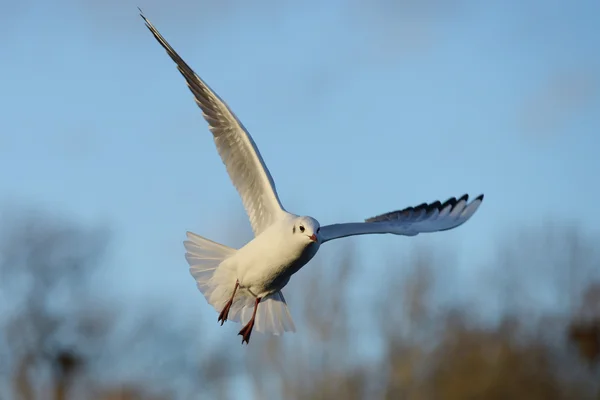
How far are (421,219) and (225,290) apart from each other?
1710 mm

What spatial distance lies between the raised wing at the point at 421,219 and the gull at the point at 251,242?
0.01 m

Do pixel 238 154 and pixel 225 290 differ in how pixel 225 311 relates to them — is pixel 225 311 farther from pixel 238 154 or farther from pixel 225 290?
pixel 238 154

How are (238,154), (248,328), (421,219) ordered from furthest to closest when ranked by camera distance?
(421,219), (248,328), (238,154)

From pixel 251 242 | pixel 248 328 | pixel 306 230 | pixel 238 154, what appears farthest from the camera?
pixel 248 328

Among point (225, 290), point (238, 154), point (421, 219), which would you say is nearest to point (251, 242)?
point (225, 290)

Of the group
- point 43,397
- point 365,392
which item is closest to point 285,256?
point 365,392

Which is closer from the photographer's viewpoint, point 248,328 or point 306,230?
point 306,230

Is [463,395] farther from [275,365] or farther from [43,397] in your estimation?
[43,397]

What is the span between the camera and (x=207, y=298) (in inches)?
310

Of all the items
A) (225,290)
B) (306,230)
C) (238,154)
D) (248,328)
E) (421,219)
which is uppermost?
(238,154)

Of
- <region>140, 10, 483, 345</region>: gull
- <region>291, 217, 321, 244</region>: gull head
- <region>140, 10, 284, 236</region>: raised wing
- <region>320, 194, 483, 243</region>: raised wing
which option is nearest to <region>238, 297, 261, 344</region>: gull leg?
<region>140, 10, 483, 345</region>: gull

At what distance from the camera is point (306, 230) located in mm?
6844

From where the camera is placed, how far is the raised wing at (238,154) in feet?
24.7

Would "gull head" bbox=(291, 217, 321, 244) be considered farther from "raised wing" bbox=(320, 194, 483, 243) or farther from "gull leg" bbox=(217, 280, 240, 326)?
"gull leg" bbox=(217, 280, 240, 326)
